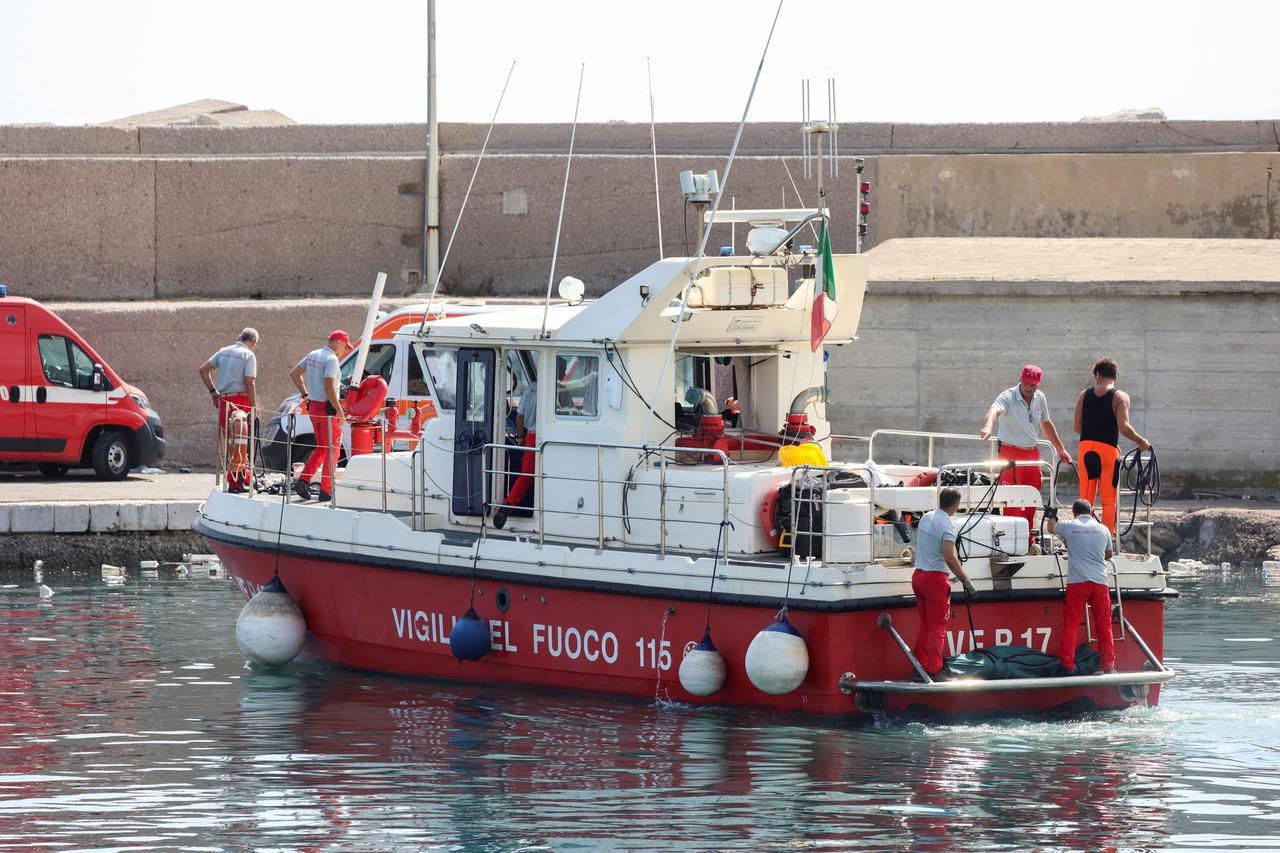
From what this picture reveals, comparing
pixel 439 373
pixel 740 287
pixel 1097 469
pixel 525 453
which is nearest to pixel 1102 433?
pixel 1097 469

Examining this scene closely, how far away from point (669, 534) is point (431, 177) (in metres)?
13.8

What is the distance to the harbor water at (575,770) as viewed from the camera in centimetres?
859

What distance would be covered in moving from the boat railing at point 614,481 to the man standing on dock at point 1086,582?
1.94 metres

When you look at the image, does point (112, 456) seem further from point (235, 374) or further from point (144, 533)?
point (235, 374)

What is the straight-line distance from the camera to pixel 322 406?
14.1m

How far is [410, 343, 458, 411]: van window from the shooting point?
1269 cm

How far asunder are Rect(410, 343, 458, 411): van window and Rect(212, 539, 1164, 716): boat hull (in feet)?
3.93

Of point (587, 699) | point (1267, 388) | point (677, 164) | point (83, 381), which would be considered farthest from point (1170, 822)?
point (677, 164)

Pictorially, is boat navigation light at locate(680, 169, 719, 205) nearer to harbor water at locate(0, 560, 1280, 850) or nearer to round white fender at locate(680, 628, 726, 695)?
round white fender at locate(680, 628, 726, 695)

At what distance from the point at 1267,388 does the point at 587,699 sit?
1090cm

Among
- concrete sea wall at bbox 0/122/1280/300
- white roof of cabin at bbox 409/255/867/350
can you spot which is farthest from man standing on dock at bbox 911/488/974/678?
concrete sea wall at bbox 0/122/1280/300

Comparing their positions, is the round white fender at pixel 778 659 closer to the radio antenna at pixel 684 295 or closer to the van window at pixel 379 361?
the radio antenna at pixel 684 295

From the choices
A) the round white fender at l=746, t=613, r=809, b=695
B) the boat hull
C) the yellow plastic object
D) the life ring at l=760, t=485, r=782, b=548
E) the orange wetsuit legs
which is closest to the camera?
the round white fender at l=746, t=613, r=809, b=695

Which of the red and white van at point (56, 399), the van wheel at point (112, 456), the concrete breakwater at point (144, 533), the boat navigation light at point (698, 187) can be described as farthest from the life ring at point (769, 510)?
the van wheel at point (112, 456)
